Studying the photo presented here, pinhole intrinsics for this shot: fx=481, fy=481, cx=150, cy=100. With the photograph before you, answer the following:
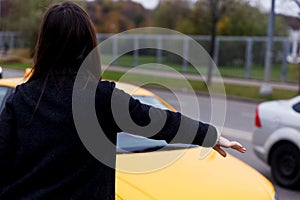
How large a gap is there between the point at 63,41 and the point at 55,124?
1.05 ft

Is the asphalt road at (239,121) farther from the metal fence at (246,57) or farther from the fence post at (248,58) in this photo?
the fence post at (248,58)

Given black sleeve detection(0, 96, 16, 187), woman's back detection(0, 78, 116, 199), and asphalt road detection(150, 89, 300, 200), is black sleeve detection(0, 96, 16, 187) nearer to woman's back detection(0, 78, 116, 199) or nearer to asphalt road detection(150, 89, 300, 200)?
woman's back detection(0, 78, 116, 199)

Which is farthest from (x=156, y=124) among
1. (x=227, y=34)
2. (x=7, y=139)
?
(x=227, y=34)

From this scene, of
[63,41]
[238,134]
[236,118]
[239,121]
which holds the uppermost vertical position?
[63,41]

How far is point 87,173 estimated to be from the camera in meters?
1.84

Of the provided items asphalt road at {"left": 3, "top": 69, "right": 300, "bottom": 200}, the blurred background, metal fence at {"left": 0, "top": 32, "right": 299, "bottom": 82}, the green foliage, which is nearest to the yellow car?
asphalt road at {"left": 3, "top": 69, "right": 300, "bottom": 200}

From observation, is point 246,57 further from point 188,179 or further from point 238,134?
point 188,179

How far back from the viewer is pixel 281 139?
254 inches

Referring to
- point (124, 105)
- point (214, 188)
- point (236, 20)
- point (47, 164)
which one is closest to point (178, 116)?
point (124, 105)

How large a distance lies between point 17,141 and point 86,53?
1.43ft

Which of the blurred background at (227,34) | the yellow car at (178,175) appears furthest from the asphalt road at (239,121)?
the blurred background at (227,34)

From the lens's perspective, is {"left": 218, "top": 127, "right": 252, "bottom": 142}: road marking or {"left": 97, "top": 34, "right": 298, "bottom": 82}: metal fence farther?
{"left": 97, "top": 34, "right": 298, "bottom": 82}: metal fence

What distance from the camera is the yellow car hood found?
294 centimetres

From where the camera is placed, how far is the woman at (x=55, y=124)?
182 centimetres
